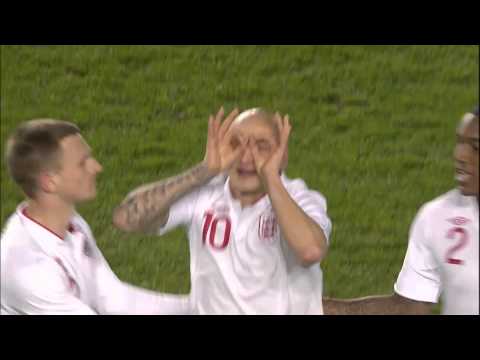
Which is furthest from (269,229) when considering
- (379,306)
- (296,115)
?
(296,115)

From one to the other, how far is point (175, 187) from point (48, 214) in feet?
1.99

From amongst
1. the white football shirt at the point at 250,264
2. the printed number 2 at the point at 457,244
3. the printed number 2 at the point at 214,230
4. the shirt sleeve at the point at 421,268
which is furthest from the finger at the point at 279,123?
the printed number 2 at the point at 457,244

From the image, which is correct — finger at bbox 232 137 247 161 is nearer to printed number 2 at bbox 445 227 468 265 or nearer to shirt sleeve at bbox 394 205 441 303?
shirt sleeve at bbox 394 205 441 303

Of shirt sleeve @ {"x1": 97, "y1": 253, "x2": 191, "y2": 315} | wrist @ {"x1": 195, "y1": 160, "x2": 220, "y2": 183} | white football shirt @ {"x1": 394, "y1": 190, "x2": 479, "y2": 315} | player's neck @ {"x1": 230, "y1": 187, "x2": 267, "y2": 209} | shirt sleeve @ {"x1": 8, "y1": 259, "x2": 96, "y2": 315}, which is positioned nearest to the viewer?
white football shirt @ {"x1": 394, "y1": 190, "x2": 479, "y2": 315}

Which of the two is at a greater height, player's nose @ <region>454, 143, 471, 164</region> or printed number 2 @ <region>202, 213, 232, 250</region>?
player's nose @ <region>454, 143, 471, 164</region>

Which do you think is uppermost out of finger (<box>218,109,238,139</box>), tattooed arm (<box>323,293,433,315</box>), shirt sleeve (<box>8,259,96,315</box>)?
finger (<box>218,109,238,139</box>)

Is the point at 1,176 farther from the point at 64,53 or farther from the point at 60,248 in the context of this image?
the point at 60,248

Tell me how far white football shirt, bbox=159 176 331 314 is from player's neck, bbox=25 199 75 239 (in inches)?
20.6

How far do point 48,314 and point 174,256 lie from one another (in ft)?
9.89

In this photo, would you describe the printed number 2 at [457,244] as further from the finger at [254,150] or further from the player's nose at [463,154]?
the finger at [254,150]

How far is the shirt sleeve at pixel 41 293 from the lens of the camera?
6.43m

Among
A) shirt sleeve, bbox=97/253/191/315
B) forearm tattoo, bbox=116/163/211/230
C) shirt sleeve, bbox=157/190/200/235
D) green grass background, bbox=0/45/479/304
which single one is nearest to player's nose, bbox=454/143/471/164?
forearm tattoo, bbox=116/163/211/230

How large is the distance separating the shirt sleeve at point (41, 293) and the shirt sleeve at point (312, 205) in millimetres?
1098

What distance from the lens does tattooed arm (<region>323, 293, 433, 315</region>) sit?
6691 millimetres
